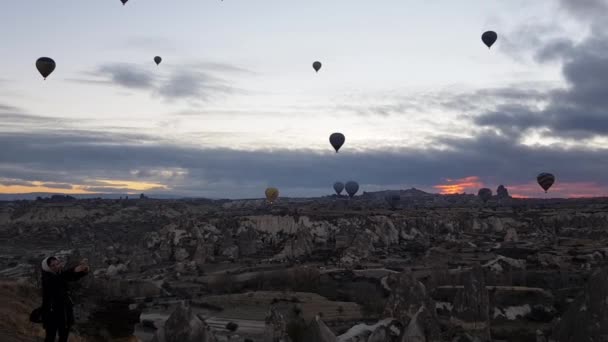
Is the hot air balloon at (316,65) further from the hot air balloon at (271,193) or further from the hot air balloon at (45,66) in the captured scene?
the hot air balloon at (271,193)

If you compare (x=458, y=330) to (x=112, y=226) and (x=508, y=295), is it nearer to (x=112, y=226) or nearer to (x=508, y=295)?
(x=508, y=295)

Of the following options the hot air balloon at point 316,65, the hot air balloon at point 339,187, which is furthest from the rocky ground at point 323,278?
the hot air balloon at point 339,187

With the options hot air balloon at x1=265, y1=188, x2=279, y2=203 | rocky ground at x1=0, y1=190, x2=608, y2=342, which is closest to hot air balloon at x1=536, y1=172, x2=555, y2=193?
rocky ground at x1=0, y1=190, x2=608, y2=342

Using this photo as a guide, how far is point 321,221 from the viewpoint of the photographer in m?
101

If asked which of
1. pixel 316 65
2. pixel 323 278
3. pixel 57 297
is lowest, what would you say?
pixel 323 278

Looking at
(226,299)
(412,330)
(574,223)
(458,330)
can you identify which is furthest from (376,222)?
(412,330)

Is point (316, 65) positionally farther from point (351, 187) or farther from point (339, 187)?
point (339, 187)

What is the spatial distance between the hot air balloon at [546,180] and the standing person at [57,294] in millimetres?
83154

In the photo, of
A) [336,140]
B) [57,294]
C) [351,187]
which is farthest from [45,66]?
[351,187]

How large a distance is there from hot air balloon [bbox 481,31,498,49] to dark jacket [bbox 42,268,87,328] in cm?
6016

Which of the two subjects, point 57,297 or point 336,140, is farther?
point 336,140

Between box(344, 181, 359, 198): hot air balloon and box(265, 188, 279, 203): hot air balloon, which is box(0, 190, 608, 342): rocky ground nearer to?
box(265, 188, 279, 203): hot air balloon

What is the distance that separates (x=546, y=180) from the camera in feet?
279

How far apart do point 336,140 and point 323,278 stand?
26294mm
